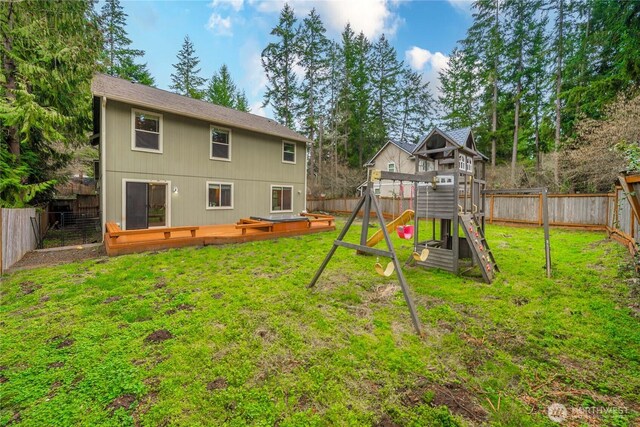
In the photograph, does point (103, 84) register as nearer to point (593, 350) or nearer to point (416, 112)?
point (593, 350)

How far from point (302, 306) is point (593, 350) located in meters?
3.36

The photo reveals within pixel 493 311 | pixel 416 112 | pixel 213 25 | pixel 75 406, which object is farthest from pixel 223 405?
pixel 416 112

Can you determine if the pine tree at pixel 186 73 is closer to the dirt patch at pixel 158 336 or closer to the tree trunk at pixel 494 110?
the tree trunk at pixel 494 110

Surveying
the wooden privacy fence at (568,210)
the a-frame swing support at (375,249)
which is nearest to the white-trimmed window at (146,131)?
the a-frame swing support at (375,249)

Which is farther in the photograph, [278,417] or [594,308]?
[594,308]

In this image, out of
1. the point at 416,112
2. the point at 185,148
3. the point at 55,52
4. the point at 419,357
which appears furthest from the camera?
Result: the point at 416,112

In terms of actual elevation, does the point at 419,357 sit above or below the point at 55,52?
below

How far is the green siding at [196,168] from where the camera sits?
8.34 metres

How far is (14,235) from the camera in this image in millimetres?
5488

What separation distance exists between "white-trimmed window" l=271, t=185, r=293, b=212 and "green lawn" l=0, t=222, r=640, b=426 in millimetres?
7806

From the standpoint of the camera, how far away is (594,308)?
365 centimetres

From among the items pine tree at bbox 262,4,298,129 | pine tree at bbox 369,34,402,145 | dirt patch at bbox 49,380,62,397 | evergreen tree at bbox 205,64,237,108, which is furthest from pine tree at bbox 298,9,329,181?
dirt patch at bbox 49,380,62,397

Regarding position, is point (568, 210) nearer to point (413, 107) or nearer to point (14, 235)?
point (14, 235)

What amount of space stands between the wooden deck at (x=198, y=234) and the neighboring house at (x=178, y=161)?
1.02m
